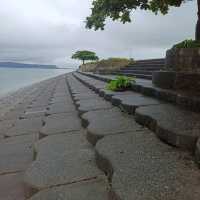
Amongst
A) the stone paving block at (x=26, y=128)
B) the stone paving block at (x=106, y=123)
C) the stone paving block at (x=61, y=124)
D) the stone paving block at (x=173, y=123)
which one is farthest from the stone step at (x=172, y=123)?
the stone paving block at (x=26, y=128)

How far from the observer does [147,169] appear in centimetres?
200

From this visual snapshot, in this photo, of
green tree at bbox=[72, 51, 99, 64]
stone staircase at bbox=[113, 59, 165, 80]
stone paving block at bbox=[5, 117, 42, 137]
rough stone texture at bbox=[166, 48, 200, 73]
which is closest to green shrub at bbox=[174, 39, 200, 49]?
rough stone texture at bbox=[166, 48, 200, 73]

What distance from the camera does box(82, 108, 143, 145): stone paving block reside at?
2988mm

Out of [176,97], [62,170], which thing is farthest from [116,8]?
[62,170]

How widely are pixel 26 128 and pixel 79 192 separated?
244 cm

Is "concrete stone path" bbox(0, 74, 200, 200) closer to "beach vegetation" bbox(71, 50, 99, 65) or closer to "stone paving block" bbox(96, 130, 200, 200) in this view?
"stone paving block" bbox(96, 130, 200, 200)

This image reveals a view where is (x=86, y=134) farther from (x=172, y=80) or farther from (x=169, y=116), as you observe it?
(x=172, y=80)

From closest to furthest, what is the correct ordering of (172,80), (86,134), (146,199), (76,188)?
(146,199)
(76,188)
(86,134)
(172,80)

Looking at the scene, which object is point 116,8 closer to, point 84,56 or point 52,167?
point 52,167

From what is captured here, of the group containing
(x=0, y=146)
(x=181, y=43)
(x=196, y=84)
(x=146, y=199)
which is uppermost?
(x=181, y=43)

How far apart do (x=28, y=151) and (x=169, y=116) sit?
4.43ft

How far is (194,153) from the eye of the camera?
7.06ft

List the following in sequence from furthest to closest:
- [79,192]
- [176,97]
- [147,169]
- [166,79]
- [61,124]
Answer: [166,79]
[61,124]
[176,97]
[147,169]
[79,192]

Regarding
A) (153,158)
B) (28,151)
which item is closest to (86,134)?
(28,151)
